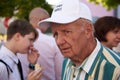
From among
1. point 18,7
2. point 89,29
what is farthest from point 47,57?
point 18,7

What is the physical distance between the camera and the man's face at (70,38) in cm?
260

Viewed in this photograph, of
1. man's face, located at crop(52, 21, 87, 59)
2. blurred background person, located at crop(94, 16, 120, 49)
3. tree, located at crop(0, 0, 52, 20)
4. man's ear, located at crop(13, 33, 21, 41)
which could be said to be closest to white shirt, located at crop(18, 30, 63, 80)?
man's ear, located at crop(13, 33, 21, 41)

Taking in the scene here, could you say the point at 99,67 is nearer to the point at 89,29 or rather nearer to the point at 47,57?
the point at 89,29

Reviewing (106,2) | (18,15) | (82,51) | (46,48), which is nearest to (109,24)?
(46,48)

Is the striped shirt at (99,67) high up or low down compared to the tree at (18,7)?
up

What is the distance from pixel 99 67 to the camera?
257cm

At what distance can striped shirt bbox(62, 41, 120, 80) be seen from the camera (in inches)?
99.3

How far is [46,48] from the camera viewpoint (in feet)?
16.3

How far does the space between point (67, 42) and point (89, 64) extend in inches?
8.1

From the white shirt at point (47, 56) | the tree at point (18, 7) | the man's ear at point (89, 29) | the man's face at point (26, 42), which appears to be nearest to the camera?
the man's ear at point (89, 29)

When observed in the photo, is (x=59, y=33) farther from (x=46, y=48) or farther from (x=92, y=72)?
(x=46, y=48)

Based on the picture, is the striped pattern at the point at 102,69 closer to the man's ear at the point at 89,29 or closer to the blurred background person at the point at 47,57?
the man's ear at the point at 89,29

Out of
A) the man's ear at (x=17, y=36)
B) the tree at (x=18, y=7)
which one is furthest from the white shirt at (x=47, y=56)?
the tree at (x=18, y=7)

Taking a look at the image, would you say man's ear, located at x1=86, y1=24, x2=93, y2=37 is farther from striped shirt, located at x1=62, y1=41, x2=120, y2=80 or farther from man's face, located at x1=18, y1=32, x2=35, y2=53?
man's face, located at x1=18, y1=32, x2=35, y2=53
